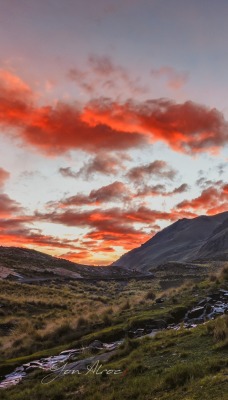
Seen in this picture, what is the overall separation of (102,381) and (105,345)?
23.7ft

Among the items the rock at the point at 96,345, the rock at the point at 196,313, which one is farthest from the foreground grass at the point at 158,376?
the rock at the point at 196,313

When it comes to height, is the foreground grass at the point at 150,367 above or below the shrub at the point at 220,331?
below

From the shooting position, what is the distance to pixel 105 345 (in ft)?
75.2

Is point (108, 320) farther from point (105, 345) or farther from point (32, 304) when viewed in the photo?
point (32, 304)

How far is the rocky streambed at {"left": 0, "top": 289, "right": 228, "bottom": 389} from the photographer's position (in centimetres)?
1966

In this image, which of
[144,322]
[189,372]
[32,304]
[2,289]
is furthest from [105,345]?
[2,289]

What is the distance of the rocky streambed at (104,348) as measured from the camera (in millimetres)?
19656

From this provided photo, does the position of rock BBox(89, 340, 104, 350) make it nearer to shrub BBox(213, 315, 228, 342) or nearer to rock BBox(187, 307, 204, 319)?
rock BBox(187, 307, 204, 319)
